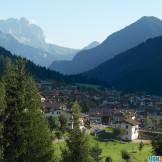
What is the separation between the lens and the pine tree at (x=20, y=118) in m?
33.3

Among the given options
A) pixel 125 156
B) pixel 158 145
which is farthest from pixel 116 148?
pixel 158 145

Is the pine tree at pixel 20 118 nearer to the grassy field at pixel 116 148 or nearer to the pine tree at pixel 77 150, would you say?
the pine tree at pixel 77 150

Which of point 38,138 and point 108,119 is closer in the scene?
point 38,138

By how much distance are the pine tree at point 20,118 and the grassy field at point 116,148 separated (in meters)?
58.6

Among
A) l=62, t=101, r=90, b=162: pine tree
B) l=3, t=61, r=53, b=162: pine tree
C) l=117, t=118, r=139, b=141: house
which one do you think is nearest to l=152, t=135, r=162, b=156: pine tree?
l=62, t=101, r=90, b=162: pine tree

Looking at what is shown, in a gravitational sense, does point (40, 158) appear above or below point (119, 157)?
above

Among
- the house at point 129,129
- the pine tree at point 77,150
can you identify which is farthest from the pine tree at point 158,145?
the house at point 129,129

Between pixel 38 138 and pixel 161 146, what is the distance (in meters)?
12.4

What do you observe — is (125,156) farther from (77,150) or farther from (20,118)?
(20,118)

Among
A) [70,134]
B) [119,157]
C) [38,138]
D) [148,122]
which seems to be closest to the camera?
[38,138]

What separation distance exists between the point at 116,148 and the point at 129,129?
19.7 meters

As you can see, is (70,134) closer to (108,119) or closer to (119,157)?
(119,157)

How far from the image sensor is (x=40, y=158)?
36.9m

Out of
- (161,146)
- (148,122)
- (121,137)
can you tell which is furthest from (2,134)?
(148,122)
